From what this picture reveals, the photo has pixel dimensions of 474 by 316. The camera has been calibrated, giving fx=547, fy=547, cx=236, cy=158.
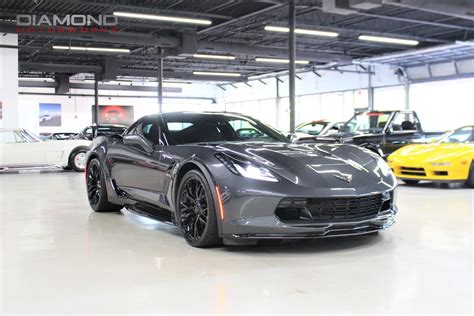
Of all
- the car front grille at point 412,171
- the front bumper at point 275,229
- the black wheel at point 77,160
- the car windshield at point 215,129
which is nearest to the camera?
the front bumper at point 275,229

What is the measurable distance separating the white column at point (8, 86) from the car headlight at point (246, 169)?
14015mm

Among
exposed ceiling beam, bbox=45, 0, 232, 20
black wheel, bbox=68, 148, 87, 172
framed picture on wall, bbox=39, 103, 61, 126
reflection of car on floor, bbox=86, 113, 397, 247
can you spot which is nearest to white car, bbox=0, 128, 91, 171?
black wheel, bbox=68, 148, 87, 172

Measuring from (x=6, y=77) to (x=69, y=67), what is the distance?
10238 mm

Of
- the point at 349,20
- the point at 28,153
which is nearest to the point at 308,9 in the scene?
the point at 349,20

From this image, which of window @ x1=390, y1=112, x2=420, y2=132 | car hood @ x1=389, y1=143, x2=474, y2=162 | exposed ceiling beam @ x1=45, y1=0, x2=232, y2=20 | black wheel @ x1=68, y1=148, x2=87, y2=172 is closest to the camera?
car hood @ x1=389, y1=143, x2=474, y2=162

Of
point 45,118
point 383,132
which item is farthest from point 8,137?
point 45,118

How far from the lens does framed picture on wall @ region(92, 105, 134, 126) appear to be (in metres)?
36.3

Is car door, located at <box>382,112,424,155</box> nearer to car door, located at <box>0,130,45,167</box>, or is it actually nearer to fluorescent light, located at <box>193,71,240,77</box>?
car door, located at <box>0,130,45,167</box>

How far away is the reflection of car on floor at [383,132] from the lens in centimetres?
1234

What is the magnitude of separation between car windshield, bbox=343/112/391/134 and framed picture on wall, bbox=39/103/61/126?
26.4 metres

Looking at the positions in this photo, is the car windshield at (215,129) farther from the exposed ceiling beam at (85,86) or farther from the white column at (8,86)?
the exposed ceiling beam at (85,86)

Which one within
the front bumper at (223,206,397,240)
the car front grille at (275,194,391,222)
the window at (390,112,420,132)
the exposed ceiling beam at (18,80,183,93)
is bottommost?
the front bumper at (223,206,397,240)

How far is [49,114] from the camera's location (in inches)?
1385

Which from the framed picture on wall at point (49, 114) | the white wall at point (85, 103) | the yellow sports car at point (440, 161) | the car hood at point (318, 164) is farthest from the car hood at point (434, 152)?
the framed picture on wall at point (49, 114)
